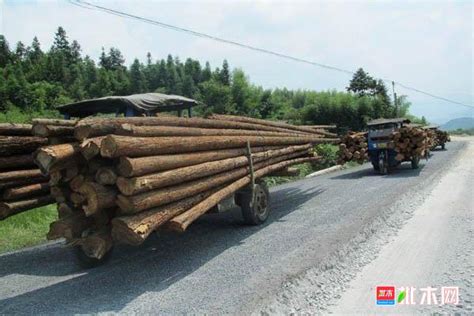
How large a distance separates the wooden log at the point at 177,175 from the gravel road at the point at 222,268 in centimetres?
129

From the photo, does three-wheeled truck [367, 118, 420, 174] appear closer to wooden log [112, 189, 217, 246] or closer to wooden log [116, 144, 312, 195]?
wooden log [116, 144, 312, 195]

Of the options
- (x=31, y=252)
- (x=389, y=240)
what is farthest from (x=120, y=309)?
(x=389, y=240)

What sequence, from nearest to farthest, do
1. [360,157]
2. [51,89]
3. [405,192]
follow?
[405,192] → [360,157] → [51,89]

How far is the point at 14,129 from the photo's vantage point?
8234 mm

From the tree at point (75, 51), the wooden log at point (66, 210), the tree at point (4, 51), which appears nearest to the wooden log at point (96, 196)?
the wooden log at point (66, 210)

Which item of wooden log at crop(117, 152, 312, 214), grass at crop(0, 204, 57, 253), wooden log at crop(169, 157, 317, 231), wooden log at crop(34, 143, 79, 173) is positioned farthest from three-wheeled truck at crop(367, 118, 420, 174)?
wooden log at crop(34, 143, 79, 173)

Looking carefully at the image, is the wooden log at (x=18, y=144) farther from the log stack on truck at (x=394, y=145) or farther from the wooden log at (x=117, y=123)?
the log stack on truck at (x=394, y=145)

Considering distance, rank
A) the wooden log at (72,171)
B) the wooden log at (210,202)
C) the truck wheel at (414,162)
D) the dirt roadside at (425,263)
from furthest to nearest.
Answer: the truck wheel at (414,162), the wooden log at (210,202), the wooden log at (72,171), the dirt roadside at (425,263)

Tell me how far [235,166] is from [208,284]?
3.17 m

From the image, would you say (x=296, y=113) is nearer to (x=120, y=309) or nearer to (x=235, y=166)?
(x=235, y=166)

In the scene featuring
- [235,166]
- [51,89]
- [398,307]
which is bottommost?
[398,307]

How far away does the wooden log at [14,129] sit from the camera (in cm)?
807

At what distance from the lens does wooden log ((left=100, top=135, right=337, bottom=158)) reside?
5.76 metres

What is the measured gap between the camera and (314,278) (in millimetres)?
5980
